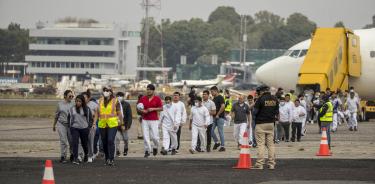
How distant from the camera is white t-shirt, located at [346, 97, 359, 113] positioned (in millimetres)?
41312

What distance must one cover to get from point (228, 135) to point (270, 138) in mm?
14951

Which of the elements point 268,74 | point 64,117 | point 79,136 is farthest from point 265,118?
point 268,74

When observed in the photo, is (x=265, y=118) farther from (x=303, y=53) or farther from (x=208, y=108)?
(x=303, y=53)

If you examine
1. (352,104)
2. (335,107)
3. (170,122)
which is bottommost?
(170,122)

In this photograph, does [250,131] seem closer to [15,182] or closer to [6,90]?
[15,182]

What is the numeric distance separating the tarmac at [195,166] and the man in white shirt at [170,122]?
0.44 metres

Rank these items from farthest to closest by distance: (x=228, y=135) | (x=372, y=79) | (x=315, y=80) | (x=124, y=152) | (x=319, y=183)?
(x=372, y=79) → (x=315, y=80) → (x=228, y=135) → (x=124, y=152) → (x=319, y=183)

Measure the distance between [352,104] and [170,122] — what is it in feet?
52.4

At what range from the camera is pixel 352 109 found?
41250 millimetres

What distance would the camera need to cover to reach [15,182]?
19.3 m

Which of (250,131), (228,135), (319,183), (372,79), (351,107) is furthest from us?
(372,79)

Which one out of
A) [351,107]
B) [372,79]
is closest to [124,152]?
[351,107]

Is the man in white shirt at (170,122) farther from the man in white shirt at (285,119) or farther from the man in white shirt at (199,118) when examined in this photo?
the man in white shirt at (285,119)

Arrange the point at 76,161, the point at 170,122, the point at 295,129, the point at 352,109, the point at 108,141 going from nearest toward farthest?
the point at 108,141 < the point at 76,161 < the point at 170,122 < the point at 295,129 < the point at 352,109
